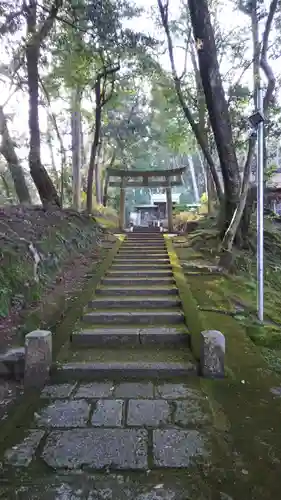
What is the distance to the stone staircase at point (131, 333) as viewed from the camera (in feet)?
11.6

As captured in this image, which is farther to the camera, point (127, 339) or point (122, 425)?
point (127, 339)

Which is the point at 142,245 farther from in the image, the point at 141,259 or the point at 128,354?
the point at 128,354

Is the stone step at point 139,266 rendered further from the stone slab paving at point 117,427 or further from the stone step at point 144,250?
the stone slab paving at point 117,427

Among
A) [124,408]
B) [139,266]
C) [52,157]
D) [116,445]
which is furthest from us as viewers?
[52,157]

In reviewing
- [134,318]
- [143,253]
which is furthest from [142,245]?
[134,318]

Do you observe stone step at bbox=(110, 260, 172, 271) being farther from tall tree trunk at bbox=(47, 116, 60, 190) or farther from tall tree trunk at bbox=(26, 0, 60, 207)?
tall tree trunk at bbox=(47, 116, 60, 190)

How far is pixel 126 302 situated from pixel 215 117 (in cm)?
454

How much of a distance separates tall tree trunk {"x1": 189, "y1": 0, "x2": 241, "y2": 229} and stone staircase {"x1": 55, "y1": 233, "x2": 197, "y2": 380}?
8.60ft

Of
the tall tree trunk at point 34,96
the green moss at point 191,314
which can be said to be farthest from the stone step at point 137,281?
the tall tree trunk at point 34,96

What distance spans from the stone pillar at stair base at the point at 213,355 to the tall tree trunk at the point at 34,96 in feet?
23.9

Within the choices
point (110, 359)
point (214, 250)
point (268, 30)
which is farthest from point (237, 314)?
point (268, 30)

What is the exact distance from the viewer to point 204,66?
7062mm

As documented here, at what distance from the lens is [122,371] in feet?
11.6

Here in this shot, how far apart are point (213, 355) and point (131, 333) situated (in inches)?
46.4
